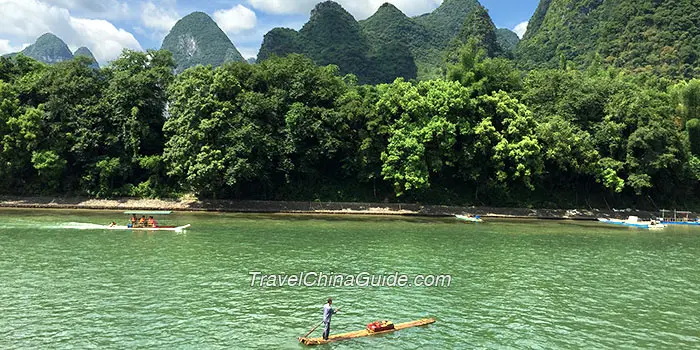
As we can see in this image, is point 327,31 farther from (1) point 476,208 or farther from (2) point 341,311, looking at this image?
(2) point 341,311

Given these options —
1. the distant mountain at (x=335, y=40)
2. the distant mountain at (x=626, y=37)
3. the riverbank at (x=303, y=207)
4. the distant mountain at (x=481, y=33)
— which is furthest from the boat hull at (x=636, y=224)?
the distant mountain at (x=335, y=40)

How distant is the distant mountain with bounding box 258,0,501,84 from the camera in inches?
5846

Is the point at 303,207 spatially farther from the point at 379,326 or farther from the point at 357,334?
the point at 357,334

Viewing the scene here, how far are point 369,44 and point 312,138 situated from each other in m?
121

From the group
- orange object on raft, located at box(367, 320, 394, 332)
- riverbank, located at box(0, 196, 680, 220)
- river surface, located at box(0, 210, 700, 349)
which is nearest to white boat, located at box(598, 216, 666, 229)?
riverbank, located at box(0, 196, 680, 220)

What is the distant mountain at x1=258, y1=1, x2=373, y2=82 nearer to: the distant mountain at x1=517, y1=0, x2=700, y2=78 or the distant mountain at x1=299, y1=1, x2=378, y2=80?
the distant mountain at x1=299, y1=1, x2=378, y2=80

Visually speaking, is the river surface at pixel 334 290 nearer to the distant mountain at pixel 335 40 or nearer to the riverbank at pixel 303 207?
the riverbank at pixel 303 207

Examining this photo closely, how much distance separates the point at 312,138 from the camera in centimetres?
5472

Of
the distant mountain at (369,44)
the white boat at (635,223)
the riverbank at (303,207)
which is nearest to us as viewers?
the white boat at (635,223)

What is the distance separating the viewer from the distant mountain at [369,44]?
14850 centimetres

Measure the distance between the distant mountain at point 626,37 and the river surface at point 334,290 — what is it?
295 feet

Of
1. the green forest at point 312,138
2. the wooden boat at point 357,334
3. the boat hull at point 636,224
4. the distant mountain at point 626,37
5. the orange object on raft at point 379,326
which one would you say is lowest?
the wooden boat at point 357,334

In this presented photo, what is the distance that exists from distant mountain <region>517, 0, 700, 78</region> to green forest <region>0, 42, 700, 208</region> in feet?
185

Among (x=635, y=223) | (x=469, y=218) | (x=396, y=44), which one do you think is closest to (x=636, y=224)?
(x=635, y=223)
